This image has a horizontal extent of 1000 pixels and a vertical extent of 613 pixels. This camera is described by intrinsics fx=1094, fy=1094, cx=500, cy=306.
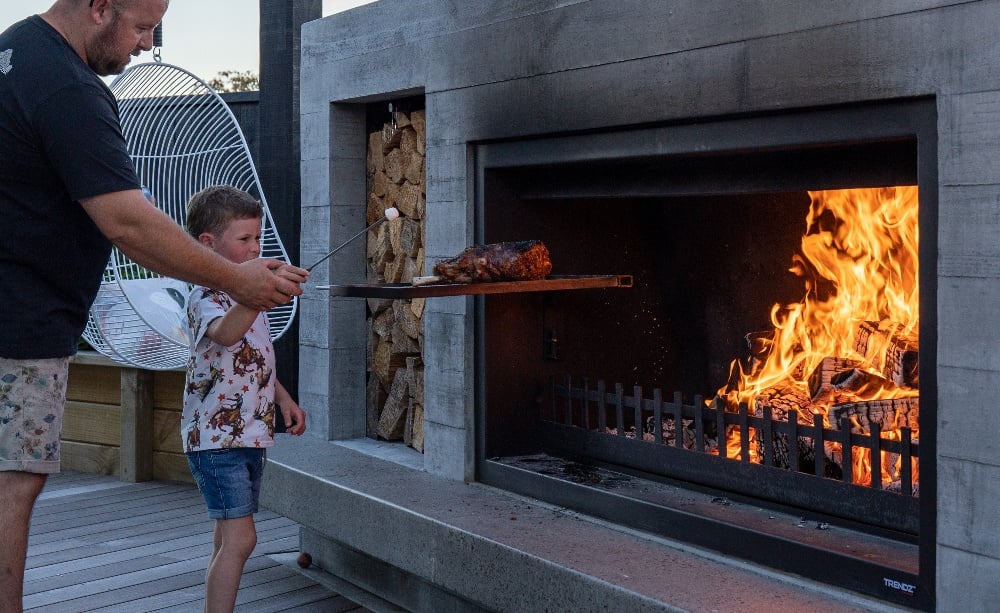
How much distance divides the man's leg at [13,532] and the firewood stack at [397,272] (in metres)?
1.79

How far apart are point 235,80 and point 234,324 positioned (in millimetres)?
21205

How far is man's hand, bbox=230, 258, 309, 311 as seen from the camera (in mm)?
2068

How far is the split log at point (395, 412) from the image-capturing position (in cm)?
376

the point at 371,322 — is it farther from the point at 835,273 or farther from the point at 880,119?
the point at 880,119

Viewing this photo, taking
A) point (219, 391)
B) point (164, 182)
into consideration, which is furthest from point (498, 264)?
point (164, 182)

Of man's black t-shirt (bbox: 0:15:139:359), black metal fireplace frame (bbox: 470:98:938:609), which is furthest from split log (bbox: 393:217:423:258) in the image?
man's black t-shirt (bbox: 0:15:139:359)

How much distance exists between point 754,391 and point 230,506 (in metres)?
1.41

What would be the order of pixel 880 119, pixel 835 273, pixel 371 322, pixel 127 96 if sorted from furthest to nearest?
pixel 127 96 < pixel 371 322 < pixel 835 273 < pixel 880 119

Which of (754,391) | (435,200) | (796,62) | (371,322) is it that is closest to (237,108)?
(371,322)

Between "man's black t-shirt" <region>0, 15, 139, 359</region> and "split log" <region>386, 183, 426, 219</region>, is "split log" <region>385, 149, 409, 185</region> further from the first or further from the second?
"man's black t-shirt" <region>0, 15, 139, 359</region>

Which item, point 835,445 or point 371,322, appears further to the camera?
point 371,322

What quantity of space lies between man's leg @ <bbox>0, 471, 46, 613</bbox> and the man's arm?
17.3 inches

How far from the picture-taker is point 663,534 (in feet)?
8.49

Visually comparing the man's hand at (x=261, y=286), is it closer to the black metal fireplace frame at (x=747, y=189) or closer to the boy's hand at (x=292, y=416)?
the boy's hand at (x=292, y=416)
